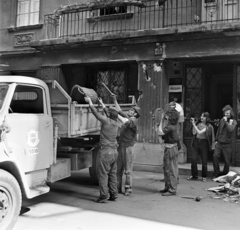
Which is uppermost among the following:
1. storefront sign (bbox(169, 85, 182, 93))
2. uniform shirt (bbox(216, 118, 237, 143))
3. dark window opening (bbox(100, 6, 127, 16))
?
dark window opening (bbox(100, 6, 127, 16))

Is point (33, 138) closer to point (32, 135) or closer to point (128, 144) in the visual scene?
point (32, 135)

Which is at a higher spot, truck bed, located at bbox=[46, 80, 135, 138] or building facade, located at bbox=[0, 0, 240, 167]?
building facade, located at bbox=[0, 0, 240, 167]

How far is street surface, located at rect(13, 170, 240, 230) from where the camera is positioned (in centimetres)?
465

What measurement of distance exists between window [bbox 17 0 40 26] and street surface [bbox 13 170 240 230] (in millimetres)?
7906

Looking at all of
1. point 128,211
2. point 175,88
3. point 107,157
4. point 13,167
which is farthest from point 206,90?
point 13,167

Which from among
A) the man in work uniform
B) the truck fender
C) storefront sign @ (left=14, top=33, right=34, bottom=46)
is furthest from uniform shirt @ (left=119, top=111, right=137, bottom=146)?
storefront sign @ (left=14, top=33, right=34, bottom=46)

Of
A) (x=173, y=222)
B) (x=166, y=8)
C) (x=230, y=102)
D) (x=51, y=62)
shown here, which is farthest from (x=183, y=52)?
(x=173, y=222)

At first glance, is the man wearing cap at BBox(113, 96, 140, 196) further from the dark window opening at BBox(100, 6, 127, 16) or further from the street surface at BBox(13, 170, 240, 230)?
the dark window opening at BBox(100, 6, 127, 16)

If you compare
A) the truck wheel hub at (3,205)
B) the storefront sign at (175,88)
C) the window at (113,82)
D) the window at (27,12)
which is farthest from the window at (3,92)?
the window at (27,12)

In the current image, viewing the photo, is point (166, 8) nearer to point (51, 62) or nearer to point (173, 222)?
point (51, 62)

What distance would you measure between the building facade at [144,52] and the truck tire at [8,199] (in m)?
4.75

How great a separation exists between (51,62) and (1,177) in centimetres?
760

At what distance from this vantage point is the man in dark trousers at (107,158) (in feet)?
18.9

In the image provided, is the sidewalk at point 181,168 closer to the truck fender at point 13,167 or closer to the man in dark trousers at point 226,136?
the man in dark trousers at point 226,136
